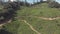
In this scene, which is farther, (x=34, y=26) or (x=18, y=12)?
(x=18, y=12)

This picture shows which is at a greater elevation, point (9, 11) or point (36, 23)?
point (9, 11)

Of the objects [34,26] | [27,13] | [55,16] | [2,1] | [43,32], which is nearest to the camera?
[43,32]

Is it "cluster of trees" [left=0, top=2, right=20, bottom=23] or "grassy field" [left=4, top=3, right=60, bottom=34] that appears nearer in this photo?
"grassy field" [left=4, top=3, right=60, bottom=34]

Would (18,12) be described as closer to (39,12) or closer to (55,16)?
(39,12)

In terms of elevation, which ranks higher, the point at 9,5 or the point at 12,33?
the point at 9,5

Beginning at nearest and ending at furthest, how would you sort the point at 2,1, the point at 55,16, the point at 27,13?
the point at 55,16
the point at 27,13
the point at 2,1

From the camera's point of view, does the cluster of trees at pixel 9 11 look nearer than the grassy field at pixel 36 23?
No

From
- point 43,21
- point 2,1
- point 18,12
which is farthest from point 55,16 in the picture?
point 2,1

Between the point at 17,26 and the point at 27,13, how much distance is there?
20.4ft

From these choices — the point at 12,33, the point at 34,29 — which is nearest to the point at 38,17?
the point at 34,29

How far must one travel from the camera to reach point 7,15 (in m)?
41.4

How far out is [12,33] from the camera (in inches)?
1375

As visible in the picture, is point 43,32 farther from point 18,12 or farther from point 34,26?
point 18,12

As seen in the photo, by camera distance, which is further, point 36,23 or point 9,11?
point 9,11
